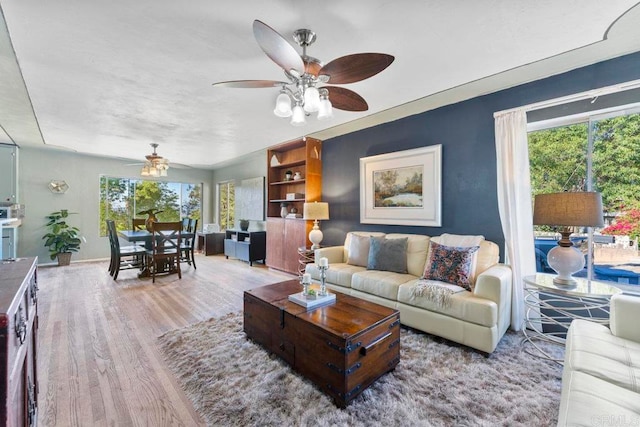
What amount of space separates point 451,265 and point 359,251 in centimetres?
116

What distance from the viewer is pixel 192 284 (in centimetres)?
424

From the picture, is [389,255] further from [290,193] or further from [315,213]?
[290,193]

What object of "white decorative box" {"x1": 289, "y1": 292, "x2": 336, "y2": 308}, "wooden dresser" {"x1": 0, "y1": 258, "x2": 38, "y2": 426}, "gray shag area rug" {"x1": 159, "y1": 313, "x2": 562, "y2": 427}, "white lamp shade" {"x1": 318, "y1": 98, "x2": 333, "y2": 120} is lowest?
"gray shag area rug" {"x1": 159, "y1": 313, "x2": 562, "y2": 427}

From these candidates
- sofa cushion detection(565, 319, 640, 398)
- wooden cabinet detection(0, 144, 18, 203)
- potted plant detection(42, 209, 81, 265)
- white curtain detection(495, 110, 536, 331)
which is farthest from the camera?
potted plant detection(42, 209, 81, 265)

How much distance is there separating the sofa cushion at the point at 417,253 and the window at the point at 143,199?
20.5 ft

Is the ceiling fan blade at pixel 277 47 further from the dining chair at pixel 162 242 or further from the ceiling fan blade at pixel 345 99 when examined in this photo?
the dining chair at pixel 162 242

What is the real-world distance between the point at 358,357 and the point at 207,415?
0.94m

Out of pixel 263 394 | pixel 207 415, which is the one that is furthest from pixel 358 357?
pixel 207 415

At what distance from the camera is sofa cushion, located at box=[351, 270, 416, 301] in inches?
109

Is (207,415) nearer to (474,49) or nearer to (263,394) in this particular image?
(263,394)

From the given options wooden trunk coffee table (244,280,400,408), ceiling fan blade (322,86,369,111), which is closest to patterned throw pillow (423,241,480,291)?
wooden trunk coffee table (244,280,400,408)

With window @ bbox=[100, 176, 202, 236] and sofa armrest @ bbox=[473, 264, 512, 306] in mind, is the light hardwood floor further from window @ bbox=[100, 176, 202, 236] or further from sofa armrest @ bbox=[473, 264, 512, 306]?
sofa armrest @ bbox=[473, 264, 512, 306]

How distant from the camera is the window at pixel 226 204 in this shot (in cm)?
753

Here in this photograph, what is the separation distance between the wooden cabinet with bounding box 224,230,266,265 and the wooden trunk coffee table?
11.5 ft
